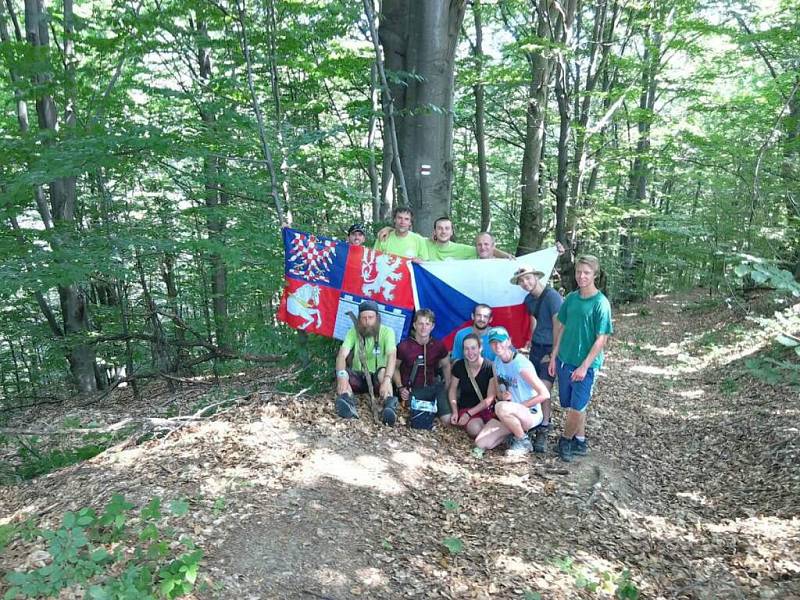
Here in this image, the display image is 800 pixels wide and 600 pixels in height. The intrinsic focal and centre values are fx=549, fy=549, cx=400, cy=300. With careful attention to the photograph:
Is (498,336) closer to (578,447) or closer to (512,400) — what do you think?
(512,400)

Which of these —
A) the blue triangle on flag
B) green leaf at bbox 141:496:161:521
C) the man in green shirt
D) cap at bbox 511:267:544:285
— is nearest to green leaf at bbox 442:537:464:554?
green leaf at bbox 141:496:161:521

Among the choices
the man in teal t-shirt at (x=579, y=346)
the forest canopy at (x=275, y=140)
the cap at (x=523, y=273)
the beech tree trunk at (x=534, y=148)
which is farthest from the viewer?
the beech tree trunk at (x=534, y=148)

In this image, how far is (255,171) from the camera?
8.24m

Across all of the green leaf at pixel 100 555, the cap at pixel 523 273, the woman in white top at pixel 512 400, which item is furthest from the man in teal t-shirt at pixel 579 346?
the green leaf at pixel 100 555

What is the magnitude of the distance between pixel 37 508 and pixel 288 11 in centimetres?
685

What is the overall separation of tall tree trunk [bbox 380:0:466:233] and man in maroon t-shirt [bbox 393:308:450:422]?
175 cm

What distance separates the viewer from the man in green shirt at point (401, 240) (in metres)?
6.00

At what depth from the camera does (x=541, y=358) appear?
19.1 feet

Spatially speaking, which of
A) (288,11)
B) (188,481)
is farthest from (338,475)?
(288,11)

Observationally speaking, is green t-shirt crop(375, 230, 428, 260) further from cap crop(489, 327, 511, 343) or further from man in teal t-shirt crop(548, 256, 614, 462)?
man in teal t-shirt crop(548, 256, 614, 462)

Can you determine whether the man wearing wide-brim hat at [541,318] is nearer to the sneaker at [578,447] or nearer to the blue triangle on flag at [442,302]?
the sneaker at [578,447]

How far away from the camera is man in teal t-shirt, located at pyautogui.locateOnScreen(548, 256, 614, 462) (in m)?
5.02

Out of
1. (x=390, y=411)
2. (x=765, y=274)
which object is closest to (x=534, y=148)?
(x=390, y=411)

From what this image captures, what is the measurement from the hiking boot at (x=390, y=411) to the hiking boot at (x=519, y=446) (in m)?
1.15
